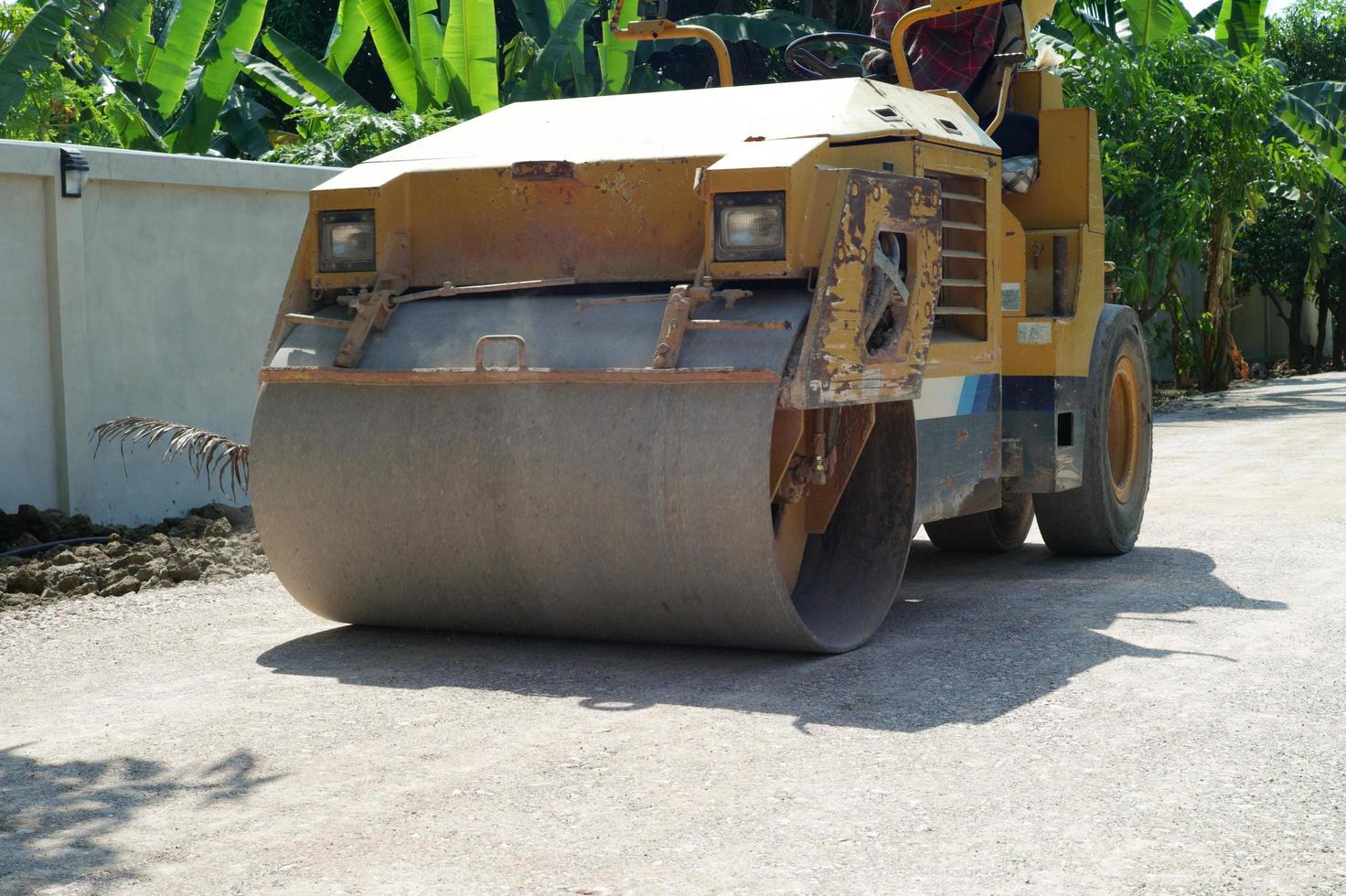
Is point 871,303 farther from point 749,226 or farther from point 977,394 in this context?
point 977,394

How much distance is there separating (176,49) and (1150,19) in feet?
33.9

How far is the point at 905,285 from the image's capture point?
563 cm

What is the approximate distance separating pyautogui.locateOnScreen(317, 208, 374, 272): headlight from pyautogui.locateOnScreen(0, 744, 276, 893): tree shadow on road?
6.74 ft

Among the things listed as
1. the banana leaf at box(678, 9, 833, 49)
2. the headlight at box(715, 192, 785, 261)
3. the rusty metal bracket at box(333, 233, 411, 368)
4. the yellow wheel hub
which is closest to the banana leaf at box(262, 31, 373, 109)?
the banana leaf at box(678, 9, 833, 49)

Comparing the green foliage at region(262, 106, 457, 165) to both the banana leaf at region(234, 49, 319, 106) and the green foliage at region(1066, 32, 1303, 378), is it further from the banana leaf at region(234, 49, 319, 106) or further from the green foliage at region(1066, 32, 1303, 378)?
the green foliage at region(1066, 32, 1303, 378)

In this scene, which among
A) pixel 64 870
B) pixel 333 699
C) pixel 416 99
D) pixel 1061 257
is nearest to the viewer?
pixel 64 870

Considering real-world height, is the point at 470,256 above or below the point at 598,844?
above

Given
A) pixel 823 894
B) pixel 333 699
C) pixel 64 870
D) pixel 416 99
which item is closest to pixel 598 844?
pixel 823 894

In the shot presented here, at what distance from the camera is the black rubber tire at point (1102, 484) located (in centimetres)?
750

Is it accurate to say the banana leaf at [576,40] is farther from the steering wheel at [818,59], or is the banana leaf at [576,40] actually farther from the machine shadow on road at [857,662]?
the machine shadow on road at [857,662]

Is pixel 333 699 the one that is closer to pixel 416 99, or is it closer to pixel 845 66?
pixel 845 66

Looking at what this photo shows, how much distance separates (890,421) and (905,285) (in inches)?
18.4

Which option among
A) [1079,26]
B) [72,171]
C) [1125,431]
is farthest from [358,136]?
[1079,26]

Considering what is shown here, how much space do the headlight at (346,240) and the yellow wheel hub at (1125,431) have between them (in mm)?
3774
